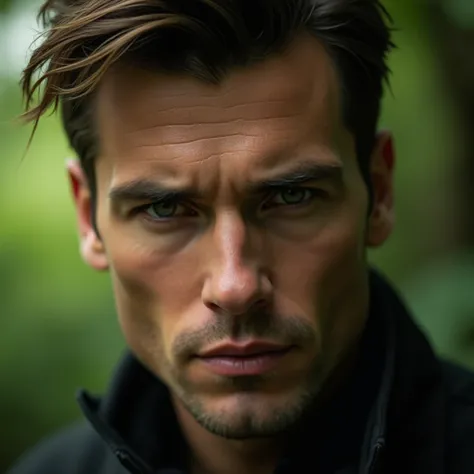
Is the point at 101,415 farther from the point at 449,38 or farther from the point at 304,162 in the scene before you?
the point at 449,38

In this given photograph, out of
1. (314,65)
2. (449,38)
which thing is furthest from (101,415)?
(449,38)

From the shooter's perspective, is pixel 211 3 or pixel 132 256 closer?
pixel 211 3

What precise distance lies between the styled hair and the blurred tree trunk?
Result: 1553 millimetres

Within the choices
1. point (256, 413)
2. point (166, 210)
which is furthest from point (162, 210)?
point (256, 413)

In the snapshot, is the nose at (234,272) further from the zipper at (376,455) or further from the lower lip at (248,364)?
the zipper at (376,455)

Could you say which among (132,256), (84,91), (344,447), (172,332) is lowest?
(344,447)

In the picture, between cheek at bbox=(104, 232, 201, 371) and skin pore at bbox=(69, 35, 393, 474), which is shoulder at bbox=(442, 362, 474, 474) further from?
cheek at bbox=(104, 232, 201, 371)

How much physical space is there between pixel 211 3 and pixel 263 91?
7.8 inches

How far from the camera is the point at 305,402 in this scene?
2158 millimetres

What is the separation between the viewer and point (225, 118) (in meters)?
2.11

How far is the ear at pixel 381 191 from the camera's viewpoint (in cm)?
238

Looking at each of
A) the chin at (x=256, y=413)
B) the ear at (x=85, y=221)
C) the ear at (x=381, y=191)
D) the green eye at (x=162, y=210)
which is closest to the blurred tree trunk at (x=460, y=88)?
the ear at (x=381, y=191)

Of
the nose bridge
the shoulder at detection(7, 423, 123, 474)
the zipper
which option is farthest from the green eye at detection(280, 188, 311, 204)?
the shoulder at detection(7, 423, 123, 474)

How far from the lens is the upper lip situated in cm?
208
